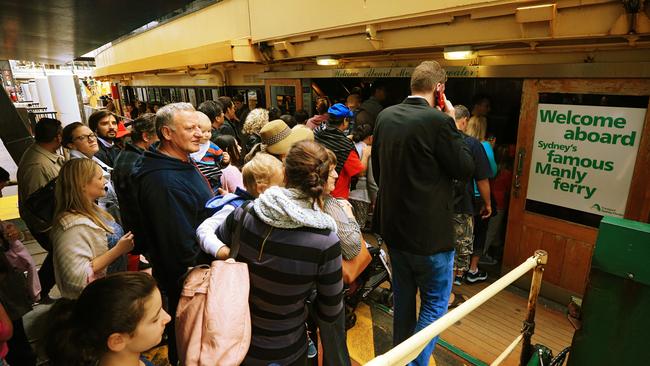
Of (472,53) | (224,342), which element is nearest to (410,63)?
(472,53)

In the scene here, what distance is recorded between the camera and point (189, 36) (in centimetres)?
845

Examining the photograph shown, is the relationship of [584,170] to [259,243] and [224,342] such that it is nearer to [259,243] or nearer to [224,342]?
[259,243]

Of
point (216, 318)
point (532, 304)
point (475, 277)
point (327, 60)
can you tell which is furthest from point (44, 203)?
point (475, 277)

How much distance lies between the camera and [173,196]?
2000 mm

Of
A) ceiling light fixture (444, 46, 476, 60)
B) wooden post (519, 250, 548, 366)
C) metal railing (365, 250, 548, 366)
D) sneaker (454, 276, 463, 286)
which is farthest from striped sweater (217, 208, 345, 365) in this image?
ceiling light fixture (444, 46, 476, 60)

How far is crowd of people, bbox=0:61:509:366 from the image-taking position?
4.38 ft

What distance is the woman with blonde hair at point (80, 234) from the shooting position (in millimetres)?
2037

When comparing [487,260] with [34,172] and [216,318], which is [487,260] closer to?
[216,318]

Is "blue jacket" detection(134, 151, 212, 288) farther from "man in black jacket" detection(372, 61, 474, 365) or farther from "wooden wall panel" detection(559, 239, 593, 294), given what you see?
"wooden wall panel" detection(559, 239, 593, 294)

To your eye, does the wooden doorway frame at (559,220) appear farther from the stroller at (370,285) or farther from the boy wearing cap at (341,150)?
the boy wearing cap at (341,150)

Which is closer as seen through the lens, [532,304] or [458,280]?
[532,304]

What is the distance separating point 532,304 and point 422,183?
0.93 meters

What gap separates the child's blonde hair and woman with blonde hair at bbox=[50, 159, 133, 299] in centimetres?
88

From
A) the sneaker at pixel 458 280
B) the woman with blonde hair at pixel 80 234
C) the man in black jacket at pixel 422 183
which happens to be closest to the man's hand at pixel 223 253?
the woman with blonde hair at pixel 80 234
